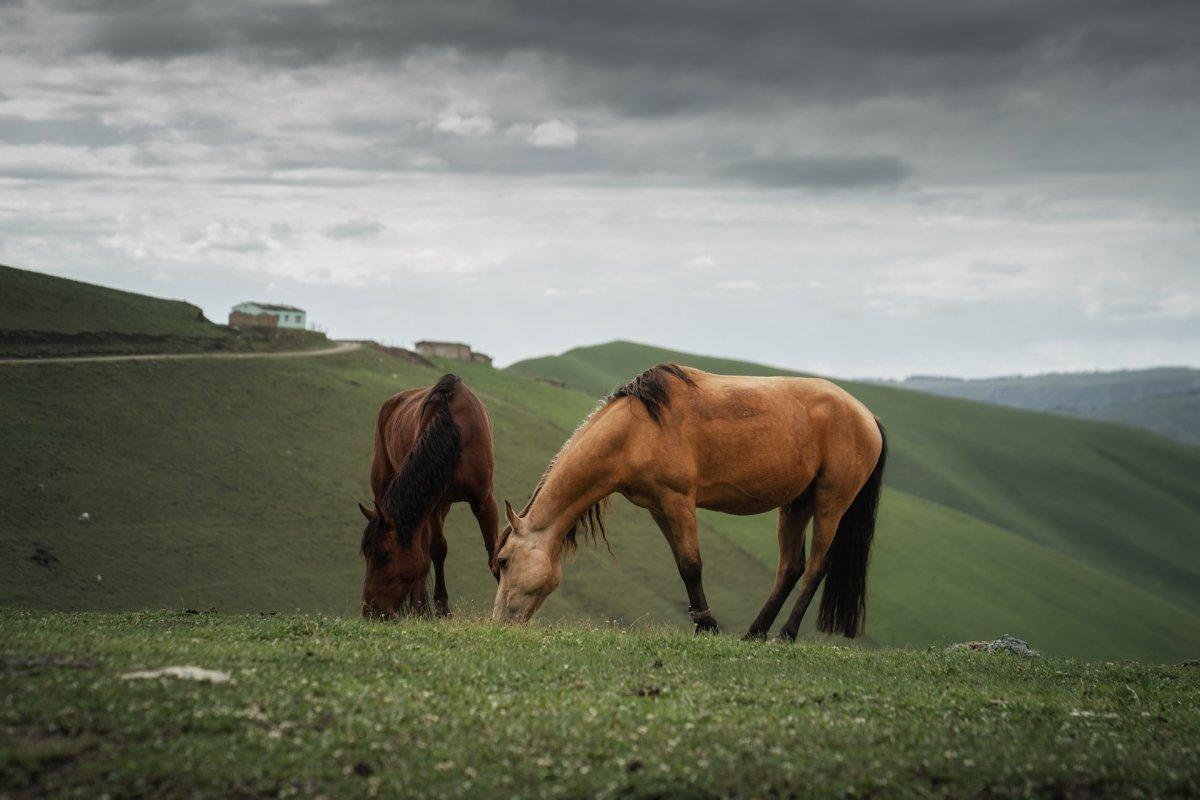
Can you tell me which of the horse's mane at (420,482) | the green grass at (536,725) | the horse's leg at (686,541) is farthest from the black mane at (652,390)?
the green grass at (536,725)

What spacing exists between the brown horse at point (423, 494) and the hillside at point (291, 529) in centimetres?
1259

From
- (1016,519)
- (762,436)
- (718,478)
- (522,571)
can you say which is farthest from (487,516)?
(1016,519)

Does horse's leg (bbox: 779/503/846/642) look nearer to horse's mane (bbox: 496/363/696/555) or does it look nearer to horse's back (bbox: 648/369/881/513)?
horse's back (bbox: 648/369/881/513)

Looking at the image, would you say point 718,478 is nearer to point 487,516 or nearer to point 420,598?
point 487,516

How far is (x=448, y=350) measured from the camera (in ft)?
310

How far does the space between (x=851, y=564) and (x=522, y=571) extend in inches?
224

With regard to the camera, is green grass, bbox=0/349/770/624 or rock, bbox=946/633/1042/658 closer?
rock, bbox=946/633/1042/658

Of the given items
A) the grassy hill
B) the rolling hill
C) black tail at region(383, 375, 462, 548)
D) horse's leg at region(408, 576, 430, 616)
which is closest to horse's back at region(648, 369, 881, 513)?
black tail at region(383, 375, 462, 548)

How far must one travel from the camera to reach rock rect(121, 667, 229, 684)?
8867 millimetres

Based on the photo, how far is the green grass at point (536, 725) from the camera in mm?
7309

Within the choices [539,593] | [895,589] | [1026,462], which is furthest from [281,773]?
[1026,462]

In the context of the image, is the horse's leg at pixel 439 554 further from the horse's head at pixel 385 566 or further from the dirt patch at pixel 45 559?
the dirt patch at pixel 45 559

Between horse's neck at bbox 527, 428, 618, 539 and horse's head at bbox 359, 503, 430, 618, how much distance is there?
7.07ft

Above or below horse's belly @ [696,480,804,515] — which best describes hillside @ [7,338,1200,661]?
below
